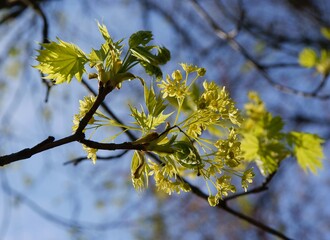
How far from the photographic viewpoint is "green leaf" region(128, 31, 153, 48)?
44.0 inches

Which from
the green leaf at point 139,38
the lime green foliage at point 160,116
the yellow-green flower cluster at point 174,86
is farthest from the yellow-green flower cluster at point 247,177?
the green leaf at point 139,38

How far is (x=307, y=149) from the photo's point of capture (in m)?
1.67

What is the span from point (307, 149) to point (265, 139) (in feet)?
0.82

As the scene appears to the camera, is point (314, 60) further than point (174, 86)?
Yes

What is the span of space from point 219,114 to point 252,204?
5162mm

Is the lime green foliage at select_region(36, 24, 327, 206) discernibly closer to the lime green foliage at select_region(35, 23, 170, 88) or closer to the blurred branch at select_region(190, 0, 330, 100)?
the lime green foliage at select_region(35, 23, 170, 88)

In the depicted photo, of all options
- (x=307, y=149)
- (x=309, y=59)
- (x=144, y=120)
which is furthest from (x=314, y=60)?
(x=144, y=120)

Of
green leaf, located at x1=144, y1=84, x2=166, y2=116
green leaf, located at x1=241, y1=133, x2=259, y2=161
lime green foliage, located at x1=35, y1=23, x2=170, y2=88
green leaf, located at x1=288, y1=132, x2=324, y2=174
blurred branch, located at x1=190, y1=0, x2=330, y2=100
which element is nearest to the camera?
lime green foliage, located at x1=35, y1=23, x2=170, y2=88

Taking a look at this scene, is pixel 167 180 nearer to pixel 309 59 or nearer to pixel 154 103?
pixel 154 103

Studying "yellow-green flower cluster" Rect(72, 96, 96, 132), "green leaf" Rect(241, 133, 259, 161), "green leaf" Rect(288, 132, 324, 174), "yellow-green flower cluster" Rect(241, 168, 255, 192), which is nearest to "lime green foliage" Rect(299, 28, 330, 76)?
"green leaf" Rect(288, 132, 324, 174)

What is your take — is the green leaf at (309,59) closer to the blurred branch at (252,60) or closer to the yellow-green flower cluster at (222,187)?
the blurred branch at (252,60)

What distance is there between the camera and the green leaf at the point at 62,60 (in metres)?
1.17

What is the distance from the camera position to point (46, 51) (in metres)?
1.21

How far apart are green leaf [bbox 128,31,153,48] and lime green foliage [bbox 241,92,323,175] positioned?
53cm
